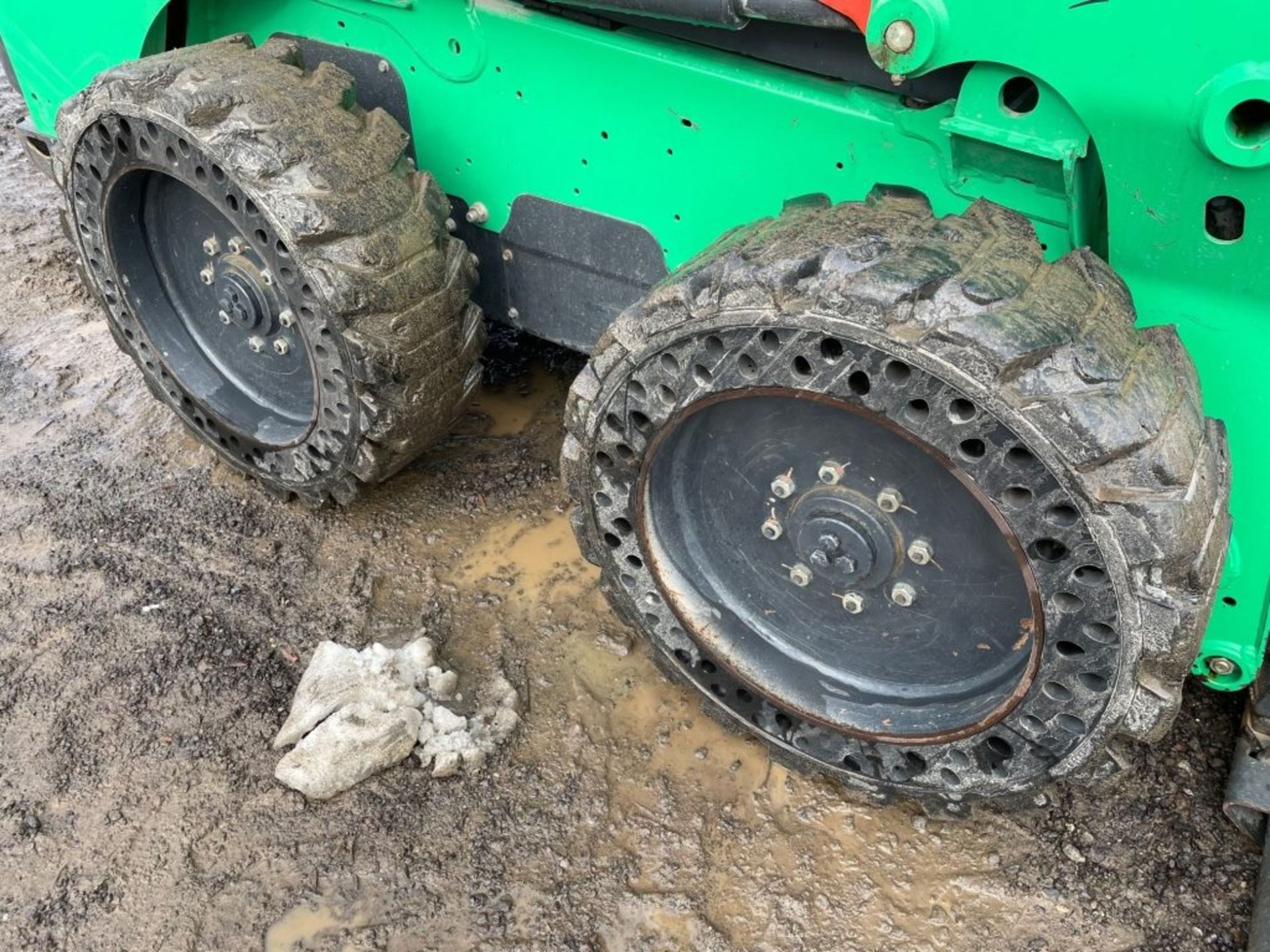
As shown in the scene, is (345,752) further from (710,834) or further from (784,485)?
(784,485)

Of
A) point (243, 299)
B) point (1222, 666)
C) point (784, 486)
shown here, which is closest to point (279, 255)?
point (243, 299)

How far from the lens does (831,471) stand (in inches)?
85.7

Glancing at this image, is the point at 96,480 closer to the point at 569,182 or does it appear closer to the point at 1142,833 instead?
the point at 569,182

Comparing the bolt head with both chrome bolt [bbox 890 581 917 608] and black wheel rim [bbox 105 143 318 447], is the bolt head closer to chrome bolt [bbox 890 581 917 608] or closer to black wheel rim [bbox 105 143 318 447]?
chrome bolt [bbox 890 581 917 608]

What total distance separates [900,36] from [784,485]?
2.66ft

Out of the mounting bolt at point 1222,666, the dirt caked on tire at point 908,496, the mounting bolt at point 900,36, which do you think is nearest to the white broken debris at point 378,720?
the dirt caked on tire at point 908,496

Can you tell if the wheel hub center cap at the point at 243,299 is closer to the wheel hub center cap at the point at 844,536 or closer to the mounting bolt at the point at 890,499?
the wheel hub center cap at the point at 844,536

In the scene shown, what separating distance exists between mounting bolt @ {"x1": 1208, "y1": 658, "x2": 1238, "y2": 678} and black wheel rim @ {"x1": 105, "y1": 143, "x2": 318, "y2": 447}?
2.10 meters

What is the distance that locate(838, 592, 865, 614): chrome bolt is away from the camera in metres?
2.31

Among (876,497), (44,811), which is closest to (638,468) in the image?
(876,497)

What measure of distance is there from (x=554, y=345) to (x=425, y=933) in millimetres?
2079

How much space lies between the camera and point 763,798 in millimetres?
2615

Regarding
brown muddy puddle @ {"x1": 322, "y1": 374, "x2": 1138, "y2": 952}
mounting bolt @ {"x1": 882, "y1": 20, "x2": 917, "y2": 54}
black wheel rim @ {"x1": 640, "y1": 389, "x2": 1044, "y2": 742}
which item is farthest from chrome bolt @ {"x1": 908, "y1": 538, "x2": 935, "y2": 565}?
mounting bolt @ {"x1": 882, "y1": 20, "x2": 917, "y2": 54}

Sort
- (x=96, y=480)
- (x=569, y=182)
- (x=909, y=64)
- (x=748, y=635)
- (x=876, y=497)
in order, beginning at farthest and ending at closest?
1. (x=96, y=480)
2. (x=569, y=182)
3. (x=748, y=635)
4. (x=876, y=497)
5. (x=909, y=64)
